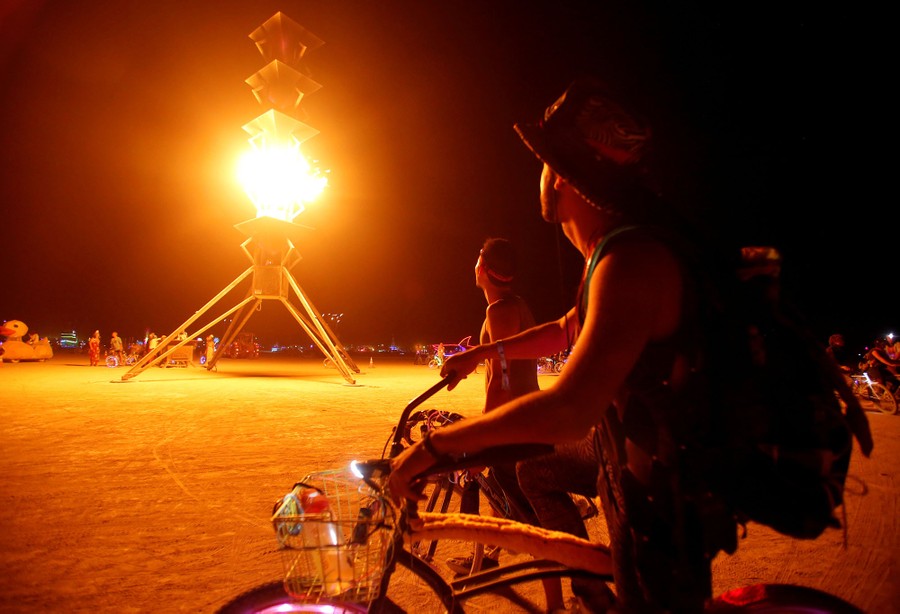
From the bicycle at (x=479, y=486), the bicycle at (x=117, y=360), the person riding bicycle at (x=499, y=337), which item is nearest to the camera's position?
the bicycle at (x=479, y=486)

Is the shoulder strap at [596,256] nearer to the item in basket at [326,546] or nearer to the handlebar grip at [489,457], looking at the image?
the handlebar grip at [489,457]

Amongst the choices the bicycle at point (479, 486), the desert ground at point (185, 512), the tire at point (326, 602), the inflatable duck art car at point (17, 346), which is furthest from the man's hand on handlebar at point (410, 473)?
the inflatable duck art car at point (17, 346)

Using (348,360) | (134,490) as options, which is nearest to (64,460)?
(134,490)

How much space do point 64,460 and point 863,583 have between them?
25.9 feet

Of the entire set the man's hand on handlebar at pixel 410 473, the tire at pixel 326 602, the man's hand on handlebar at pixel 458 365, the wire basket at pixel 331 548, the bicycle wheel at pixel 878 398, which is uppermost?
the man's hand on handlebar at pixel 458 365

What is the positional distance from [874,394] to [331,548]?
16064 millimetres

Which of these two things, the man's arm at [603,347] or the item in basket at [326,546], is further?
the item in basket at [326,546]

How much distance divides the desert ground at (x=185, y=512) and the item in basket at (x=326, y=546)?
4.98 ft

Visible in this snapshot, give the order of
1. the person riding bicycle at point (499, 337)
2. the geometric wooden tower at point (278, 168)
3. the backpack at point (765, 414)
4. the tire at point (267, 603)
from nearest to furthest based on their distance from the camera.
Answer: the backpack at point (765, 414) → the tire at point (267, 603) → the person riding bicycle at point (499, 337) → the geometric wooden tower at point (278, 168)

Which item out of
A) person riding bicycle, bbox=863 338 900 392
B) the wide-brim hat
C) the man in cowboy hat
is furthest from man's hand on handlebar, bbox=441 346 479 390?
person riding bicycle, bbox=863 338 900 392

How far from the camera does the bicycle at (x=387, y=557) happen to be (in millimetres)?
1356

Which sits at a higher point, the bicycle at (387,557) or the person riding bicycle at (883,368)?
the bicycle at (387,557)

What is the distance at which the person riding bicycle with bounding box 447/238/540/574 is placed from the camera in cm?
294

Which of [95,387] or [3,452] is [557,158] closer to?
[3,452]
